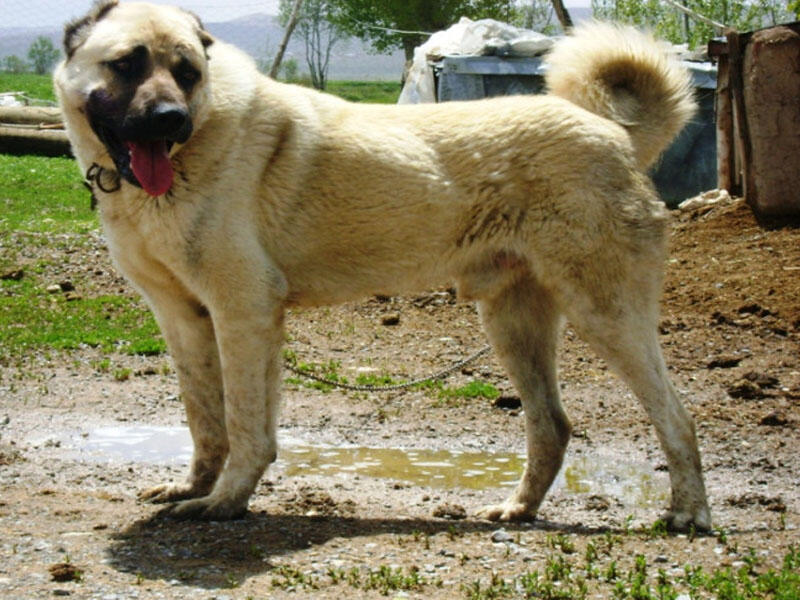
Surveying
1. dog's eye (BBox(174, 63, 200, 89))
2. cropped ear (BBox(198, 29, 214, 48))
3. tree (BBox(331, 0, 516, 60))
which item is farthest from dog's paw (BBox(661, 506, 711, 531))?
tree (BBox(331, 0, 516, 60))

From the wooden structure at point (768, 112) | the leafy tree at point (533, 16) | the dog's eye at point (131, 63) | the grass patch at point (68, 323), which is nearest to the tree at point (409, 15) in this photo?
the leafy tree at point (533, 16)

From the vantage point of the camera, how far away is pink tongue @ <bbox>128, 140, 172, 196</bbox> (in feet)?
14.4

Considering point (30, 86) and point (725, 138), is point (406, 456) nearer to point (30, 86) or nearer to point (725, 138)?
point (725, 138)

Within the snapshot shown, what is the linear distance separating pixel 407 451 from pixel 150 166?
233cm

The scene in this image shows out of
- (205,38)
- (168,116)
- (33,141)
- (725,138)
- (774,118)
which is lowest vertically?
(33,141)

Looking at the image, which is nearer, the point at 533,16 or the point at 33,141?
the point at 33,141

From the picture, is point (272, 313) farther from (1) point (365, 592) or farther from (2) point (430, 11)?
(2) point (430, 11)

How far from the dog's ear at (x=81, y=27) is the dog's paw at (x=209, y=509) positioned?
1.81 meters

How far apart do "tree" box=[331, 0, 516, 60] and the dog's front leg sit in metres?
25.9

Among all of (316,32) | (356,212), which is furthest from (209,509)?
(316,32)

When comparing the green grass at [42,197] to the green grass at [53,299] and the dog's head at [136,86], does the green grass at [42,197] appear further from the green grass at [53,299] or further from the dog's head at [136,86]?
the dog's head at [136,86]

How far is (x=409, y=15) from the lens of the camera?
33094mm

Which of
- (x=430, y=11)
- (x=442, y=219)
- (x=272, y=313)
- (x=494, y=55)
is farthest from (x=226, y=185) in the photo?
(x=430, y=11)

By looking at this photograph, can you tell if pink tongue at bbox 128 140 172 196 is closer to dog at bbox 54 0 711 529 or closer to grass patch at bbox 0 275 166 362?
dog at bbox 54 0 711 529
